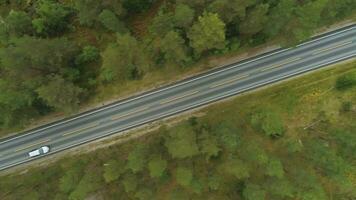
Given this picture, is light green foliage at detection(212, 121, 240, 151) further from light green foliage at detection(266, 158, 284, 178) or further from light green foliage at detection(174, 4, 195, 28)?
light green foliage at detection(174, 4, 195, 28)

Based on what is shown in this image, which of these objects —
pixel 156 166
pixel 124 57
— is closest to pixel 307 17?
pixel 124 57

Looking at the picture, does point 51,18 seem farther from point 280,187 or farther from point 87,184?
point 280,187

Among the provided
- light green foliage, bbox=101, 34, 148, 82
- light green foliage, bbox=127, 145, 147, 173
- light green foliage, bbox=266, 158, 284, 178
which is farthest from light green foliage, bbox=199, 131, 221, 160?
light green foliage, bbox=101, 34, 148, 82

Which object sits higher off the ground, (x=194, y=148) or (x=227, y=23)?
(x=227, y=23)

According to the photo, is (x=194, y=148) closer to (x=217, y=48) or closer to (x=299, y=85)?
(x=217, y=48)

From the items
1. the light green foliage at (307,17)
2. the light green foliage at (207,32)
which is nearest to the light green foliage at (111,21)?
the light green foliage at (207,32)

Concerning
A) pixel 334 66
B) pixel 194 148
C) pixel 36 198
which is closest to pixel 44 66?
pixel 36 198
